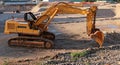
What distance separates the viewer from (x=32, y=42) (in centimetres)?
1795

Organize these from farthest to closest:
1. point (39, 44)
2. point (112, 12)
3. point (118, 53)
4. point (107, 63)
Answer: point (112, 12) → point (39, 44) → point (118, 53) → point (107, 63)

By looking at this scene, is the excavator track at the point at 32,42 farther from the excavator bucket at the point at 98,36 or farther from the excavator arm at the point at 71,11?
the excavator bucket at the point at 98,36

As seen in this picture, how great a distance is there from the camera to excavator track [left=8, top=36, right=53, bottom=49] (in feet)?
58.5

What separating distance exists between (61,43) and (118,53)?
19.2ft

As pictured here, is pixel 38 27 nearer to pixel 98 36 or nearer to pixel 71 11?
pixel 71 11

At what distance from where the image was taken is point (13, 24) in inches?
707

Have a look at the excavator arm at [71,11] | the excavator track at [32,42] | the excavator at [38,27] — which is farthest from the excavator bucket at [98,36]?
the excavator track at [32,42]

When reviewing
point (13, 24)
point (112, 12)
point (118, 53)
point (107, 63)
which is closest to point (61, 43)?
point (13, 24)

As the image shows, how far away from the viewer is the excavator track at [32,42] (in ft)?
58.5

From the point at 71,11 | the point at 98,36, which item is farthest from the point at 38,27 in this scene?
the point at 98,36

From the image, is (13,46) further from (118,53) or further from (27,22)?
(118,53)

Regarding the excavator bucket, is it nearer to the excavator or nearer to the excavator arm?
the excavator

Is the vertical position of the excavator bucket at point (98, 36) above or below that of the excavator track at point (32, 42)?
above

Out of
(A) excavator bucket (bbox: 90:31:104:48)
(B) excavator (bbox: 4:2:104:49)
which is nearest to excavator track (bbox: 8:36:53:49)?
(B) excavator (bbox: 4:2:104:49)
